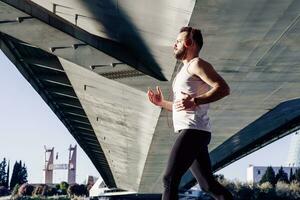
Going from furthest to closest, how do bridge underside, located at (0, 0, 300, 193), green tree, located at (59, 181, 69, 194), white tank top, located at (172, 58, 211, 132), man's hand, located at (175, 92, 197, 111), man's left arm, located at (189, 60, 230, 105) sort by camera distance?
green tree, located at (59, 181, 69, 194)
bridge underside, located at (0, 0, 300, 193)
white tank top, located at (172, 58, 211, 132)
man's hand, located at (175, 92, 197, 111)
man's left arm, located at (189, 60, 230, 105)

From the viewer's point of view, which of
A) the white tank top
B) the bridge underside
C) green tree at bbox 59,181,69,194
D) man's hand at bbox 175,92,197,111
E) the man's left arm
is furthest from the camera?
green tree at bbox 59,181,69,194

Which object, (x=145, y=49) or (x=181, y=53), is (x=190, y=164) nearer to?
(x=181, y=53)

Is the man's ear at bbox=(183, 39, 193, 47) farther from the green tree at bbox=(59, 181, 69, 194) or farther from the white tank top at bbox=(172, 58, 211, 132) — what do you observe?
the green tree at bbox=(59, 181, 69, 194)

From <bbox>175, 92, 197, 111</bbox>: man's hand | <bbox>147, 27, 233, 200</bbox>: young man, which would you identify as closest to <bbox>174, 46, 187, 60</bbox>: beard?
<bbox>147, 27, 233, 200</bbox>: young man

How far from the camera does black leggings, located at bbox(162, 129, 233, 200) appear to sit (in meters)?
4.43

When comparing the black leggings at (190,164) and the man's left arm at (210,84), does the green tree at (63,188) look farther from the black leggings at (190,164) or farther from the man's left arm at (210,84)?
the man's left arm at (210,84)

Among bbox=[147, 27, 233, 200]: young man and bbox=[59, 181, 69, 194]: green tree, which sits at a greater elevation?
bbox=[59, 181, 69, 194]: green tree

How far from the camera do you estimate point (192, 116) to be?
452 cm

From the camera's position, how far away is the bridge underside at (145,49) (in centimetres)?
1442

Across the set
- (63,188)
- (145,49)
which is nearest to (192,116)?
(145,49)

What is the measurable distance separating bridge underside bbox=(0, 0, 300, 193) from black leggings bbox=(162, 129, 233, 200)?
5.93 ft

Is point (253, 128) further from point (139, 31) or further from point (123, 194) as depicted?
point (123, 194)

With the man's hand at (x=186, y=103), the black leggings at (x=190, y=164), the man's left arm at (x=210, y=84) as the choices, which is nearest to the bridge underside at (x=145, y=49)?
the black leggings at (x=190, y=164)

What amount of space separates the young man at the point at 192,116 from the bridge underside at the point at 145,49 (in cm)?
181
